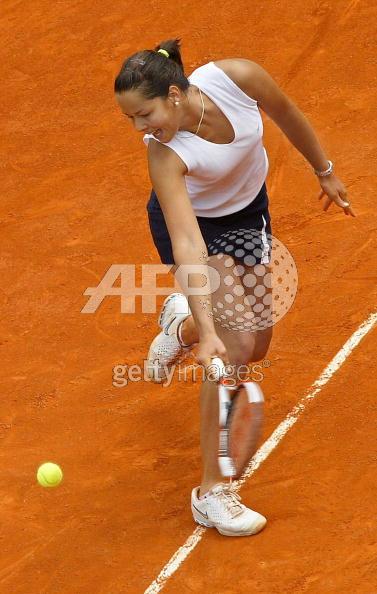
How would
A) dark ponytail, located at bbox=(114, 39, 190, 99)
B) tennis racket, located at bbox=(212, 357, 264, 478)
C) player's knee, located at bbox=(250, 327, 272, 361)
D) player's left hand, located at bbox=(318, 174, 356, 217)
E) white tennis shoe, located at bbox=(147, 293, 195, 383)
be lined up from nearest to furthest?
dark ponytail, located at bbox=(114, 39, 190, 99), tennis racket, located at bbox=(212, 357, 264, 478), player's knee, located at bbox=(250, 327, 272, 361), player's left hand, located at bbox=(318, 174, 356, 217), white tennis shoe, located at bbox=(147, 293, 195, 383)

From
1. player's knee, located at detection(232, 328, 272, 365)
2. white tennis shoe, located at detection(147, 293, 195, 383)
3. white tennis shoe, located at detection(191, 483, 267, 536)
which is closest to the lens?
player's knee, located at detection(232, 328, 272, 365)

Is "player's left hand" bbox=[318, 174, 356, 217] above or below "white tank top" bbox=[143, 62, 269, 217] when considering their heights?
below

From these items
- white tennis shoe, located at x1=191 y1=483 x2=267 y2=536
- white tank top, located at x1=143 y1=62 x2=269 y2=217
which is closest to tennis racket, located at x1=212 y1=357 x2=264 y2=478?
white tennis shoe, located at x1=191 y1=483 x2=267 y2=536

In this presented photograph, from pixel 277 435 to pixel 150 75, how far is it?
83.4 inches

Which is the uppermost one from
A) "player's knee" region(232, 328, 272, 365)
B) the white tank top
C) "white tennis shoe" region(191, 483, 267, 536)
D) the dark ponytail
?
the dark ponytail

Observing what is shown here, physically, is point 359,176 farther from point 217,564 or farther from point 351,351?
point 217,564

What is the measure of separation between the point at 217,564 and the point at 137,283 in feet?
7.97

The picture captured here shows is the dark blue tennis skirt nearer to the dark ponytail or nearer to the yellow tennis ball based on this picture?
the dark ponytail

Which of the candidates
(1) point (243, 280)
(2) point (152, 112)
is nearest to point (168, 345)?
(1) point (243, 280)

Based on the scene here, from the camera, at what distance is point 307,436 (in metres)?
Answer: 5.82

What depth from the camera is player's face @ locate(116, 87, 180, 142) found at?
4.66 meters

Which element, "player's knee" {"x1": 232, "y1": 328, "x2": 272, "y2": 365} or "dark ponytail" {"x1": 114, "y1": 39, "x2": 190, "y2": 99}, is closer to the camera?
"dark ponytail" {"x1": 114, "y1": 39, "x2": 190, "y2": 99}

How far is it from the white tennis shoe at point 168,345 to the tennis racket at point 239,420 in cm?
121

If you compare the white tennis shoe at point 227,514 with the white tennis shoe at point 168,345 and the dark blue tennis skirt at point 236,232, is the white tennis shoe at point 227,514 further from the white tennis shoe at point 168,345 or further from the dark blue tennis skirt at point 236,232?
the dark blue tennis skirt at point 236,232
